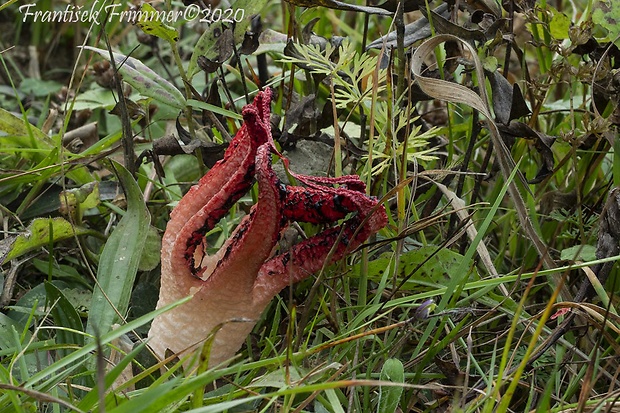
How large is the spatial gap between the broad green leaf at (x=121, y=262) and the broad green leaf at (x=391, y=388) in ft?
2.40

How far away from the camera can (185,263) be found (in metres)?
1.88

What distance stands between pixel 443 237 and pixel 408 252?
319 millimetres

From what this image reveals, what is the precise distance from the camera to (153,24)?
6.96 feet

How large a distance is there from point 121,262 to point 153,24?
0.66 m

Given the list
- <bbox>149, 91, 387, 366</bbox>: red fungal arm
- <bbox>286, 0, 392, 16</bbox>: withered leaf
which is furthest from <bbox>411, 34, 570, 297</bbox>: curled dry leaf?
<bbox>149, 91, 387, 366</bbox>: red fungal arm

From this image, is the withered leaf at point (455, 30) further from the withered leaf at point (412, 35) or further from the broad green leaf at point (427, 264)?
the broad green leaf at point (427, 264)

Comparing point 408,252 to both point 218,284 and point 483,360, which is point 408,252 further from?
point 218,284

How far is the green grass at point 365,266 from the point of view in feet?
5.84

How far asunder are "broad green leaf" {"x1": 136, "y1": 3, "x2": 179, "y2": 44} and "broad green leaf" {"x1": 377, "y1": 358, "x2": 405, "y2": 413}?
1.08 meters

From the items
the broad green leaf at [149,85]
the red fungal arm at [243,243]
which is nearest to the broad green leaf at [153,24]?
the broad green leaf at [149,85]

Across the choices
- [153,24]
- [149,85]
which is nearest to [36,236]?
[149,85]

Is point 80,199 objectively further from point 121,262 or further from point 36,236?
point 121,262

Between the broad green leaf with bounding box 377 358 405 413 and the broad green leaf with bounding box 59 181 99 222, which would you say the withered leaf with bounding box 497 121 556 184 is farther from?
the broad green leaf with bounding box 59 181 99 222

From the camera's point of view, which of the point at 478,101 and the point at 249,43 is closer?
the point at 478,101
